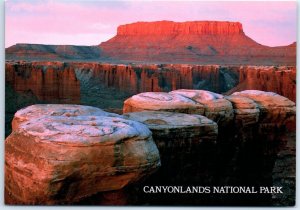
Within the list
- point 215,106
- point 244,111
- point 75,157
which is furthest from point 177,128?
point 244,111

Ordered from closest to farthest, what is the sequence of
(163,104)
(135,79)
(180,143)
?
(180,143)
(163,104)
(135,79)

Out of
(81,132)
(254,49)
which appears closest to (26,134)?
(81,132)

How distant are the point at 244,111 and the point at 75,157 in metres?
4.14

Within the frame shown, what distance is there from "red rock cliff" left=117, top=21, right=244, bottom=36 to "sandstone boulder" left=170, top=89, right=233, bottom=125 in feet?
3.83

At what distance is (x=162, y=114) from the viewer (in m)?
6.59

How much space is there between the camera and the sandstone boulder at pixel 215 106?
7.42 metres

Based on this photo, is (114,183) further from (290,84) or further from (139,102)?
(290,84)

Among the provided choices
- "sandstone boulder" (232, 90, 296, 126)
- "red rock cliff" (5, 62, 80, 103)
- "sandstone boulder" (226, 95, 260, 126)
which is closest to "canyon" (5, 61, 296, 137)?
"red rock cliff" (5, 62, 80, 103)

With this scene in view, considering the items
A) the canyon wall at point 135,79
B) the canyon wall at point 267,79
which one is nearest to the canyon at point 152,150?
the canyon wall at point 267,79

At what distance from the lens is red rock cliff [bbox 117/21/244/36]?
7613mm

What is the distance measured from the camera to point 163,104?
7.04m

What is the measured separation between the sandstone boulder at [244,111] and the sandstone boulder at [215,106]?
216 millimetres

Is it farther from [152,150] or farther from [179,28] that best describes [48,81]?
[152,150]

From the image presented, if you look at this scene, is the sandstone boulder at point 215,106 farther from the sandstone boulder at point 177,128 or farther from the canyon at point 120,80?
the sandstone boulder at point 177,128
